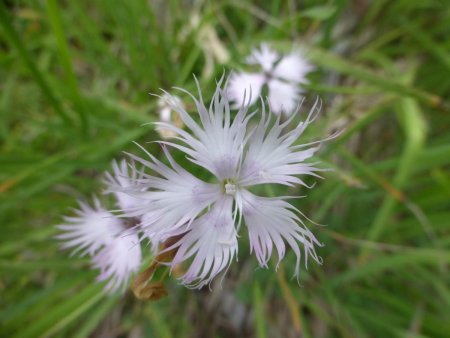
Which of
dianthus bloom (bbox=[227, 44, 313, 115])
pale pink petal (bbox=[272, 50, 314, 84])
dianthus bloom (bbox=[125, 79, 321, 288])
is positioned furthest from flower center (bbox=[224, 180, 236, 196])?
pale pink petal (bbox=[272, 50, 314, 84])

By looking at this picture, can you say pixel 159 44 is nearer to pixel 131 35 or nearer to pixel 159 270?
pixel 131 35

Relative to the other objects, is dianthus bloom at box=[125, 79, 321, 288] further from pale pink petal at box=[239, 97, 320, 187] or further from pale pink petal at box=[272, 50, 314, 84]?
pale pink petal at box=[272, 50, 314, 84]

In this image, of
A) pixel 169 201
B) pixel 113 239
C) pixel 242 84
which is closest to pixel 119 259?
pixel 113 239

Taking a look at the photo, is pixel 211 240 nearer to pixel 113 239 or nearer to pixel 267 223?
pixel 267 223

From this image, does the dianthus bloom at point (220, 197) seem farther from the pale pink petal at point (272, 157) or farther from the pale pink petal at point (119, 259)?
the pale pink petal at point (119, 259)

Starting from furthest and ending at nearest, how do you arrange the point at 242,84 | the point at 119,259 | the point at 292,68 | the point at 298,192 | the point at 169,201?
the point at 298,192 → the point at 292,68 → the point at 242,84 → the point at 119,259 → the point at 169,201

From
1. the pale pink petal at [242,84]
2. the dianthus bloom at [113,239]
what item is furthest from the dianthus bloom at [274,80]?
the dianthus bloom at [113,239]

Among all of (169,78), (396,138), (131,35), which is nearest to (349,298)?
(396,138)
